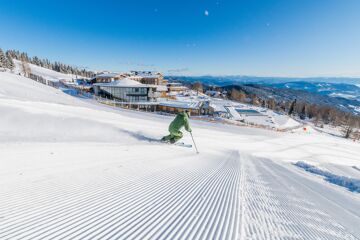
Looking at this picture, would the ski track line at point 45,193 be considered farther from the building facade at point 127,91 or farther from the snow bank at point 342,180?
the building facade at point 127,91

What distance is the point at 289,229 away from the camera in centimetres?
391

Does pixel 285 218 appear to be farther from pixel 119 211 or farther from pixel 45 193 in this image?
pixel 45 193

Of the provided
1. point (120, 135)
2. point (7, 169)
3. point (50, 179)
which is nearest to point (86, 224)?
point (50, 179)

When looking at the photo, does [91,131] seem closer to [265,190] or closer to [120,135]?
[120,135]

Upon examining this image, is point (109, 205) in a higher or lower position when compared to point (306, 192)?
higher

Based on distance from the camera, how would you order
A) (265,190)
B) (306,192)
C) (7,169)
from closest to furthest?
(7,169) < (265,190) < (306,192)

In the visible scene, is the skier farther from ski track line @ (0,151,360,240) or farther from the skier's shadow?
ski track line @ (0,151,360,240)

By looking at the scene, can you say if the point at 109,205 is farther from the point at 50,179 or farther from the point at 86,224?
the point at 50,179

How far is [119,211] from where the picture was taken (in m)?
3.87

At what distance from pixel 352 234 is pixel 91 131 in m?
13.8

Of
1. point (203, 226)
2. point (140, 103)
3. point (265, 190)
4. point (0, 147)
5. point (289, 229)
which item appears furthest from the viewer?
point (140, 103)

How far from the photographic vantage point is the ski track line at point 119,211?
3.07 m

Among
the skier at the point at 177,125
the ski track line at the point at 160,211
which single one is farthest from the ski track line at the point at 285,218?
the skier at the point at 177,125

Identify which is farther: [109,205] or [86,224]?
[109,205]
